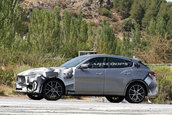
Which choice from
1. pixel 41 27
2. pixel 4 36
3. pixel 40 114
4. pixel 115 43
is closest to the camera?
pixel 40 114

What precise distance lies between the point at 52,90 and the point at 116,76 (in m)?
1.91

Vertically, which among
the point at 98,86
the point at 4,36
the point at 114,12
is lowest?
the point at 98,86

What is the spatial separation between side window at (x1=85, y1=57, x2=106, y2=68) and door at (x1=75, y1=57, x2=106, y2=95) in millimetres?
72

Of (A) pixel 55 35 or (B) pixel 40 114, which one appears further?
(A) pixel 55 35

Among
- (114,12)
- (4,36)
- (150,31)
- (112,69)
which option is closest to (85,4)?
(114,12)

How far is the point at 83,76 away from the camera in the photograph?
39.4ft

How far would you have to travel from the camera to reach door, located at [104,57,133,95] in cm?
1223

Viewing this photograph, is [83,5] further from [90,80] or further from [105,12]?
[90,80]

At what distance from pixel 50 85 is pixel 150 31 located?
227ft

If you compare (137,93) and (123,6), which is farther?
(123,6)

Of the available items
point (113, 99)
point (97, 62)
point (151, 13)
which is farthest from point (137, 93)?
point (151, 13)

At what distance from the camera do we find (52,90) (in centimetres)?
1180

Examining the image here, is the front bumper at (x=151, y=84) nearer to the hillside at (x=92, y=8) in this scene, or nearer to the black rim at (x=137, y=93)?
the black rim at (x=137, y=93)

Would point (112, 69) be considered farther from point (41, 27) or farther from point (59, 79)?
point (41, 27)
